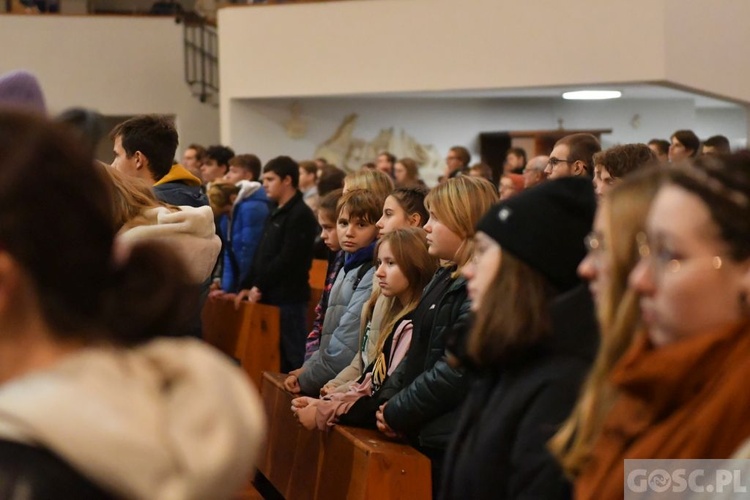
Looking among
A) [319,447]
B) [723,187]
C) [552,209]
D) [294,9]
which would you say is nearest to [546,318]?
[552,209]

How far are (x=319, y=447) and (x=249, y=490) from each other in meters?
1.88

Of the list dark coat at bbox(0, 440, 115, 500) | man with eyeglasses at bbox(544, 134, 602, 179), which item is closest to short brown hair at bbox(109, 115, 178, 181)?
man with eyeglasses at bbox(544, 134, 602, 179)

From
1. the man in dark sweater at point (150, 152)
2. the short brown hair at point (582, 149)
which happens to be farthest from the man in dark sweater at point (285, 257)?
the short brown hair at point (582, 149)

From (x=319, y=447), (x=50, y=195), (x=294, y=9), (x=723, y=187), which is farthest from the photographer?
(x=294, y=9)

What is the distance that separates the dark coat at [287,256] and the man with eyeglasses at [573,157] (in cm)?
292

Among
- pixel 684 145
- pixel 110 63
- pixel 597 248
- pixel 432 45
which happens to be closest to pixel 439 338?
pixel 597 248

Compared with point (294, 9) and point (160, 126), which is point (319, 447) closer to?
point (160, 126)

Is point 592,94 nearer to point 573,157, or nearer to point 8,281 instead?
point 573,157

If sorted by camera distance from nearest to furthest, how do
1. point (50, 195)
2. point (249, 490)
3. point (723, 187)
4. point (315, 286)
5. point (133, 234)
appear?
1. point (50, 195)
2. point (723, 187)
3. point (133, 234)
4. point (249, 490)
5. point (315, 286)

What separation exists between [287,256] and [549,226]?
5377 millimetres

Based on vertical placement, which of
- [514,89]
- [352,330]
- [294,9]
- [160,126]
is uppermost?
[294,9]

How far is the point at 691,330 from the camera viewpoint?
6.01ft

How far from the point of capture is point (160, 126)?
4.89 meters

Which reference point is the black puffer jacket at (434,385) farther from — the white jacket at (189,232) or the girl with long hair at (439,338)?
the white jacket at (189,232)
